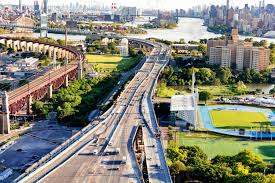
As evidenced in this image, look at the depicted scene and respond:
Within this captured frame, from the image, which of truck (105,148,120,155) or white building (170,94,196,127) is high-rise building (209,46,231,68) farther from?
truck (105,148,120,155)

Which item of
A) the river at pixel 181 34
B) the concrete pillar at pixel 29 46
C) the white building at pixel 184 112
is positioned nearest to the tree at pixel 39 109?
the white building at pixel 184 112

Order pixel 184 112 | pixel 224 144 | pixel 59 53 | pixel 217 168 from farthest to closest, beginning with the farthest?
1. pixel 59 53
2. pixel 184 112
3. pixel 224 144
4. pixel 217 168

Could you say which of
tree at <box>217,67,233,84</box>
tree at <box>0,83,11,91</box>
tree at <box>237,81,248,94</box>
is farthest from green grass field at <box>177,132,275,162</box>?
tree at <box>217,67,233,84</box>

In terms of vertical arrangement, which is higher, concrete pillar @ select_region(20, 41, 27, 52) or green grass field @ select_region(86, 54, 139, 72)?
concrete pillar @ select_region(20, 41, 27, 52)

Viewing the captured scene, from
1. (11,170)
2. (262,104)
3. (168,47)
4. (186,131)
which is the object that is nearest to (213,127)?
(186,131)

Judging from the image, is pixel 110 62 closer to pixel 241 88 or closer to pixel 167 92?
pixel 167 92

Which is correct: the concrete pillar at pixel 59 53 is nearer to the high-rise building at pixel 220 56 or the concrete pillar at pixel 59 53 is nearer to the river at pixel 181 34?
the high-rise building at pixel 220 56

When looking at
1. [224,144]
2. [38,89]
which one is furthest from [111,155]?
[38,89]
